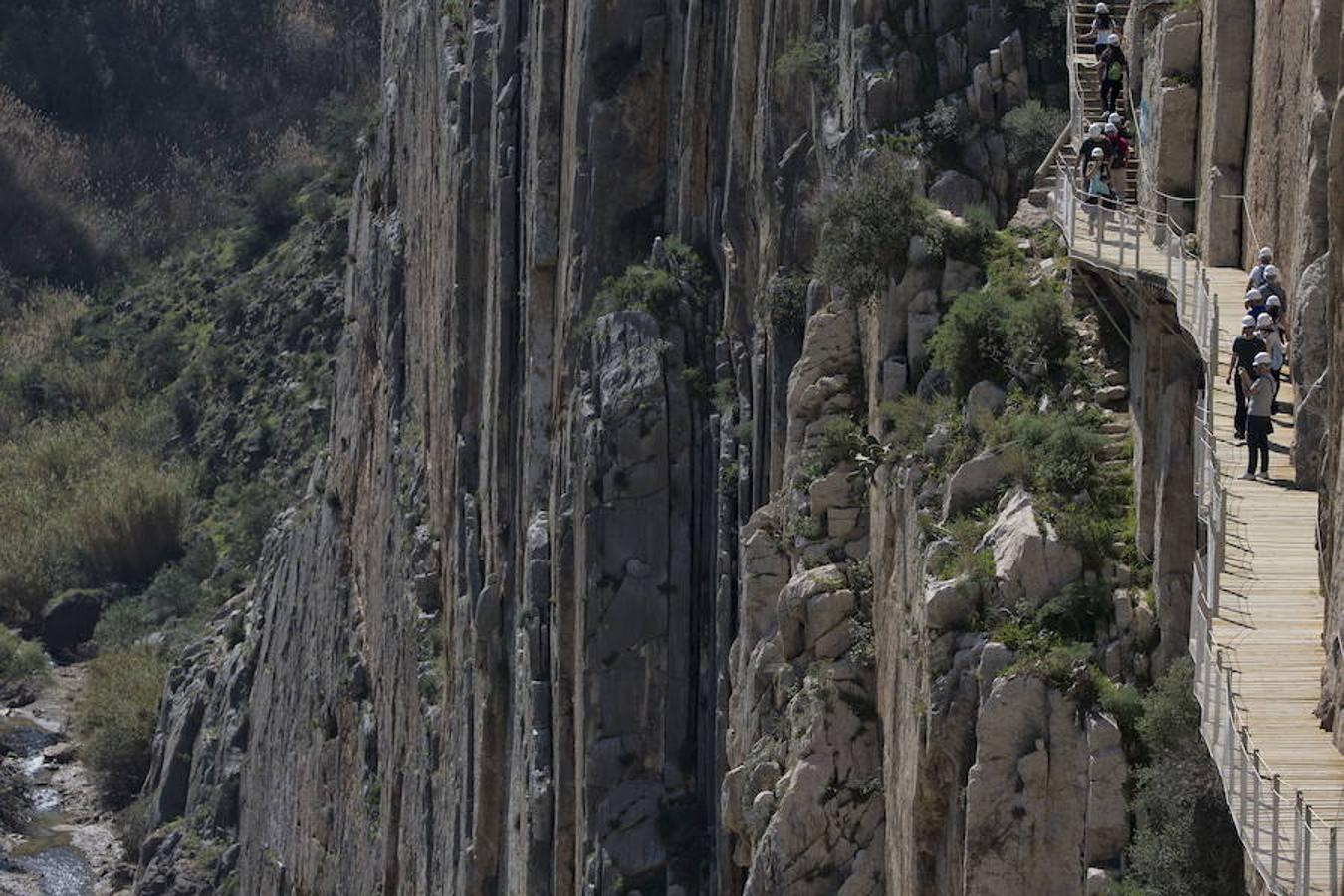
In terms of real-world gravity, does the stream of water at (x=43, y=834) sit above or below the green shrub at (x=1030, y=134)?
below

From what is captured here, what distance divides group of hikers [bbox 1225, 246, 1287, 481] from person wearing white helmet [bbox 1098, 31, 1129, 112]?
329 inches

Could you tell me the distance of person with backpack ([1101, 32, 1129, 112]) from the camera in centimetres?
3547

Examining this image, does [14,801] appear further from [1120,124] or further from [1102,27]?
[1120,124]

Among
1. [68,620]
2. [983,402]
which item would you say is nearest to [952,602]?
[983,402]

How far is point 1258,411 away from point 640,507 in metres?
24.5

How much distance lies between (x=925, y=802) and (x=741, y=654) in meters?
10.4

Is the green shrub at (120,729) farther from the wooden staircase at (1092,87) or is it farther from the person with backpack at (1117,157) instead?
the person with backpack at (1117,157)

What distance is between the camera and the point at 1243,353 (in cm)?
2689

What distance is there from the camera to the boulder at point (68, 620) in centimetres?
12250

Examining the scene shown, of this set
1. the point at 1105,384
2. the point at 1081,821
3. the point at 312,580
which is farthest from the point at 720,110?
the point at 312,580

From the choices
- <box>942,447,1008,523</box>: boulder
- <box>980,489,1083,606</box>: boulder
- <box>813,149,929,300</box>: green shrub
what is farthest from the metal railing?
<box>813,149,929,300</box>: green shrub

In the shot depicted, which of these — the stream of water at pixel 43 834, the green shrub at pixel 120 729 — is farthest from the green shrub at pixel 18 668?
the green shrub at pixel 120 729

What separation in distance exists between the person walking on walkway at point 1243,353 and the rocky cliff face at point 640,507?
13.5 feet

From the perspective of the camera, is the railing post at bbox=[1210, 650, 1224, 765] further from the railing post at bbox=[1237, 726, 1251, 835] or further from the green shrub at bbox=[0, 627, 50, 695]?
the green shrub at bbox=[0, 627, 50, 695]
